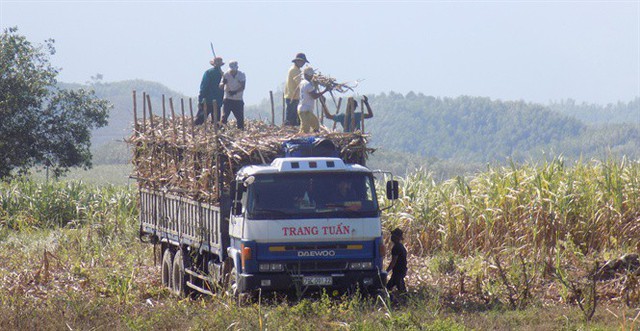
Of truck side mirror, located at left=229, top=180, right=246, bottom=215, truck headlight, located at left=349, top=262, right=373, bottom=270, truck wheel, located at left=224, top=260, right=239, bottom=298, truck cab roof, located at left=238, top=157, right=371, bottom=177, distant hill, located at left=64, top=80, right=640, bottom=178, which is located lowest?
distant hill, located at left=64, top=80, right=640, bottom=178

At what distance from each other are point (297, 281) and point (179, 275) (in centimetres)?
410

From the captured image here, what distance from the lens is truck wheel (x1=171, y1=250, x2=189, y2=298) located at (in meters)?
18.0

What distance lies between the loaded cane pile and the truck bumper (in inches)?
74.6

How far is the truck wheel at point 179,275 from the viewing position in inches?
711

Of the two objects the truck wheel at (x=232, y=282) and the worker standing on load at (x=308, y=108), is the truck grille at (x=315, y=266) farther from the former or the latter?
the worker standing on load at (x=308, y=108)

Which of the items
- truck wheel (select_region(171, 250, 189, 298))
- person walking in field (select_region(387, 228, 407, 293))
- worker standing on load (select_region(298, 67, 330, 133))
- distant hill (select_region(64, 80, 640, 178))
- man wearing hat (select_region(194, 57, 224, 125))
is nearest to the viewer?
person walking in field (select_region(387, 228, 407, 293))

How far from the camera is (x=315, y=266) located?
15.0 metres

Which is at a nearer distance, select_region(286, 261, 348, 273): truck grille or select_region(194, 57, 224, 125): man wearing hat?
select_region(286, 261, 348, 273): truck grille

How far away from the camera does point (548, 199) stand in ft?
64.3

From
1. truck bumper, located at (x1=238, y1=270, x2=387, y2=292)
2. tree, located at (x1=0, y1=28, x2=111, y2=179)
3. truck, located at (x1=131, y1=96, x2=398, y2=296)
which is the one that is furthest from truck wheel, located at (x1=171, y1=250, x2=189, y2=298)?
tree, located at (x1=0, y1=28, x2=111, y2=179)

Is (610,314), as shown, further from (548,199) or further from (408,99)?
(408,99)

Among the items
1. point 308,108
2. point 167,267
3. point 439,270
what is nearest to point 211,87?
point 308,108

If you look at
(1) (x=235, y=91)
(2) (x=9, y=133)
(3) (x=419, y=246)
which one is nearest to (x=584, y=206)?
(3) (x=419, y=246)

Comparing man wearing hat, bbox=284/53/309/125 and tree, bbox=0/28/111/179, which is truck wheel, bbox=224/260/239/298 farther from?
tree, bbox=0/28/111/179
